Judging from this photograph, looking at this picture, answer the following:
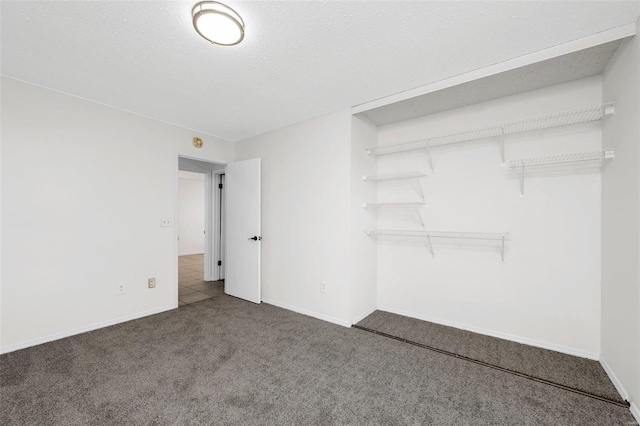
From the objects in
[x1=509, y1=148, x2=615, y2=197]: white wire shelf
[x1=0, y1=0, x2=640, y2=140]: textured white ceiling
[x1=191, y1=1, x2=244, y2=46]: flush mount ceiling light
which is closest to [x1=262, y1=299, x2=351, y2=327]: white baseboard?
[x1=509, y1=148, x2=615, y2=197]: white wire shelf

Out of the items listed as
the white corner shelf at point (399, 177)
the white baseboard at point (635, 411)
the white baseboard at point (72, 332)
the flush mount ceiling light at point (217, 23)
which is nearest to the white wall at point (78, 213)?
the white baseboard at point (72, 332)

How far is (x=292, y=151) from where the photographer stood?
348 cm

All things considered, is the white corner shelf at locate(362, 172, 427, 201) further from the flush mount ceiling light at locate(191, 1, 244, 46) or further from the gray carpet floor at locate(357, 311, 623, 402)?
the flush mount ceiling light at locate(191, 1, 244, 46)

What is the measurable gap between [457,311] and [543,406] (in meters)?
1.17

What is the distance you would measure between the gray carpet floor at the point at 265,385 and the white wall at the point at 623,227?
43 cm

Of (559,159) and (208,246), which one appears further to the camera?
(208,246)

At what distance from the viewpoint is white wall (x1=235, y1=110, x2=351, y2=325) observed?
9.90 ft

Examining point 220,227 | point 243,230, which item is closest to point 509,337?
point 243,230

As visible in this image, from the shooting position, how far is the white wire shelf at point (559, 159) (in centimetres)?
208

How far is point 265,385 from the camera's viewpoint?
6.34 ft

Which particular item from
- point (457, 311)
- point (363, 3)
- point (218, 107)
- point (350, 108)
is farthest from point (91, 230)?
point (457, 311)

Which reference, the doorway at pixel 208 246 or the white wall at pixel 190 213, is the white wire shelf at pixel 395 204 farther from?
the white wall at pixel 190 213

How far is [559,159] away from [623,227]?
0.74 m

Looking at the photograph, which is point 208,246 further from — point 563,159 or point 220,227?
point 563,159
